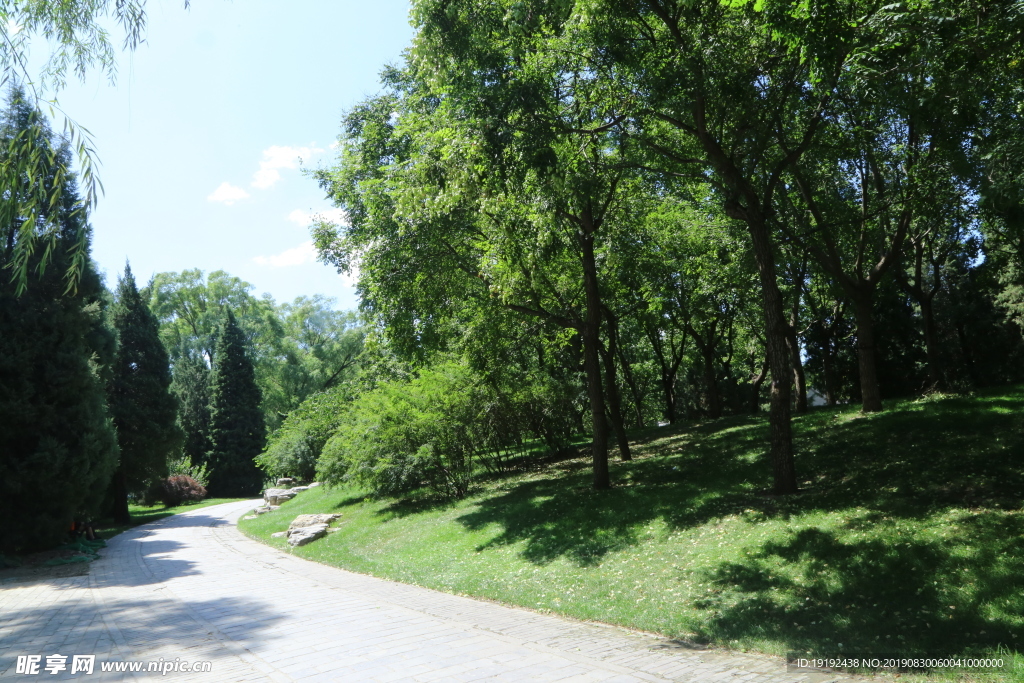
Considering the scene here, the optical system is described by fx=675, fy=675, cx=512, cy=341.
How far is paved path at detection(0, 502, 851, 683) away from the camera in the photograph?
21.0 ft

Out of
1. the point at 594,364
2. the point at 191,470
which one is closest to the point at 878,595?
the point at 594,364

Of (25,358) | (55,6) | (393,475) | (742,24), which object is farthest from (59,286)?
(742,24)

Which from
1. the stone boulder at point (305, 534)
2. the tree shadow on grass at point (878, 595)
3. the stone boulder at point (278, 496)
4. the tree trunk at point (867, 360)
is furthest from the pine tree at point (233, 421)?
the tree shadow on grass at point (878, 595)

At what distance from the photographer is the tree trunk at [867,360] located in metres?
15.5

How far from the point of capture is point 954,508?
28.2ft

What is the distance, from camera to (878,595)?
7.07 metres

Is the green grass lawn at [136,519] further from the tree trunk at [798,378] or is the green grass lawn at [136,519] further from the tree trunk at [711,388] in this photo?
the tree trunk at [798,378]

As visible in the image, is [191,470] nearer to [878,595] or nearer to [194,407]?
[194,407]

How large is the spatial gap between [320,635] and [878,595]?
626cm

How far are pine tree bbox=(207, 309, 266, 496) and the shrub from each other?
5005mm

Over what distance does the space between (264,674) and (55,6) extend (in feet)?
23.1

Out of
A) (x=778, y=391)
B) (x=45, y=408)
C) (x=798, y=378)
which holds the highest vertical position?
(x=45, y=408)

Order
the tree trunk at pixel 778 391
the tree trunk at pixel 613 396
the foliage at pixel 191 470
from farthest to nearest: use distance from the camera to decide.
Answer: the foliage at pixel 191 470 < the tree trunk at pixel 613 396 < the tree trunk at pixel 778 391

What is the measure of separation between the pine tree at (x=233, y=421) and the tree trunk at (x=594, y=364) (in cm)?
3724
